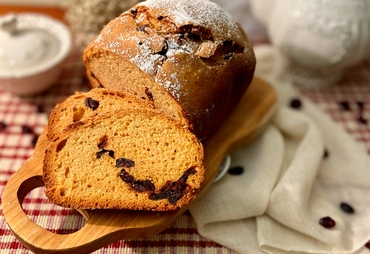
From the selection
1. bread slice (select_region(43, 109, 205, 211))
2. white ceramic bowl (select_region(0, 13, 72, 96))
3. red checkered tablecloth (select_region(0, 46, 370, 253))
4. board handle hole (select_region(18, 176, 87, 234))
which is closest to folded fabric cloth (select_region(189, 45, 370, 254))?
red checkered tablecloth (select_region(0, 46, 370, 253))

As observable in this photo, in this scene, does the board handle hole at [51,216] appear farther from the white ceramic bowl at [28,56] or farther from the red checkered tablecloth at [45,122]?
the white ceramic bowl at [28,56]

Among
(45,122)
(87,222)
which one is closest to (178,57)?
(87,222)

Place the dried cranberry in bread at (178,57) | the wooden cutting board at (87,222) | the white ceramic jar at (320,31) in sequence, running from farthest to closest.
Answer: the white ceramic jar at (320,31) < the dried cranberry in bread at (178,57) < the wooden cutting board at (87,222)

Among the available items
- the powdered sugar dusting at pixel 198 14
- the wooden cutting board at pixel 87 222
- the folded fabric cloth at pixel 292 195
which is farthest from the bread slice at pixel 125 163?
the powdered sugar dusting at pixel 198 14

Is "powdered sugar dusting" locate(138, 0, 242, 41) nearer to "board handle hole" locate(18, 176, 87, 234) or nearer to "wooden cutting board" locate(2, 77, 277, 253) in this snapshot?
"wooden cutting board" locate(2, 77, 277, 253)

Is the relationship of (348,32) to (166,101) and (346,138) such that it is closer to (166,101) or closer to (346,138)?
(346,138)
